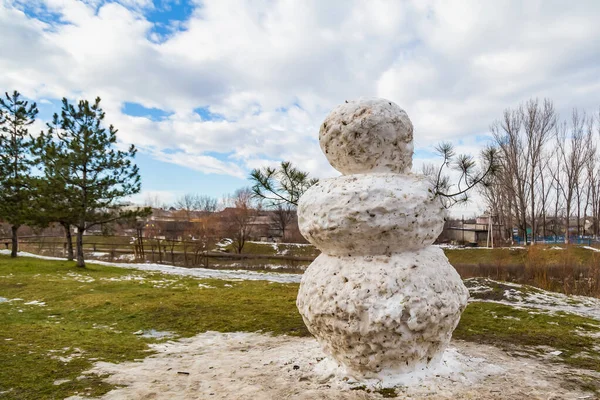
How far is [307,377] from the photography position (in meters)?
4.05

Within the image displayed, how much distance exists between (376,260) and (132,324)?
536 centimetres

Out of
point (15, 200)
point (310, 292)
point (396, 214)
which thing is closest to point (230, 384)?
point (310, 292)

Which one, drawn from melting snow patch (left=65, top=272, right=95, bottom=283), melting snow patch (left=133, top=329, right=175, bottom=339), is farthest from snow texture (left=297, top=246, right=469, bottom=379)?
melting snow patch (left=65, top=272, right=95, bottom=283)

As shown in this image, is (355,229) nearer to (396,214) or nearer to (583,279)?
(396,214)

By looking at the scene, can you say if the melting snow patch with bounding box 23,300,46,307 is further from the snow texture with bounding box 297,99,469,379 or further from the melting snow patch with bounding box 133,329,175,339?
the snow texture with bounding box 297,99,469,379

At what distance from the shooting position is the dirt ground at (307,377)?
3.56m

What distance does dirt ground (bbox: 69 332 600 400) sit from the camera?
356cm

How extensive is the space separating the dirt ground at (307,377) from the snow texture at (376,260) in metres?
0.26

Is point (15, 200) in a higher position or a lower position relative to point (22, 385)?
higher

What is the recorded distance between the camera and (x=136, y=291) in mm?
10727

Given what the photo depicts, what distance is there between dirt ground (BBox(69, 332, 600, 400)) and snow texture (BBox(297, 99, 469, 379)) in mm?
262

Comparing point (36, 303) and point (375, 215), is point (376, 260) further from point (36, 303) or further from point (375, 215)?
point (36, 303)

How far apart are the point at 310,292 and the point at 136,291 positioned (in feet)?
27.5

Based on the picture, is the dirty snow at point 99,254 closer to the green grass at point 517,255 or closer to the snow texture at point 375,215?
the green grass at point 517,255
